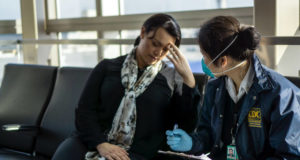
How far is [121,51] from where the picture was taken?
4.24 meters

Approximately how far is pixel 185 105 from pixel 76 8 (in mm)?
2940

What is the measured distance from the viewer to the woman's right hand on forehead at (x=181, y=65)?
1928 mm

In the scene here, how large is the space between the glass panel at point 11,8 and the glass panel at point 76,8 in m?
0.63

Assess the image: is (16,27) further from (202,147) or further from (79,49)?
(202,147)

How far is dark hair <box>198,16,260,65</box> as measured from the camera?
1.42 m

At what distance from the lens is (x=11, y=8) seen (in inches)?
194

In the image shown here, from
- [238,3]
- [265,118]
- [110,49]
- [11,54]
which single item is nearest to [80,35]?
[110,49]

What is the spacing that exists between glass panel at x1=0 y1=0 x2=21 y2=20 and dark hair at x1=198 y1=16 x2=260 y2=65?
4.05 m

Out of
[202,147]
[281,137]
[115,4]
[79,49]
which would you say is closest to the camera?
[281,137]

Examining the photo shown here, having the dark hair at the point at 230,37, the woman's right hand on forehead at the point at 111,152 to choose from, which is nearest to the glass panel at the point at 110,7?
the woman's right hand on forehead at the point at 111,152

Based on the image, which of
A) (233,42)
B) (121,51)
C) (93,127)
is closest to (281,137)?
(233,42)

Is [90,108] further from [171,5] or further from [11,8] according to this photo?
[11,8]

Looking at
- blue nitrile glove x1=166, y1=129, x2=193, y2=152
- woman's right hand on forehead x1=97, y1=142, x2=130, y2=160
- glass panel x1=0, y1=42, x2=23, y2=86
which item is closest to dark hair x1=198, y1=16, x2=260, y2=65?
blue nitrile glove x1=166, y1=129, x2=193, y2=152

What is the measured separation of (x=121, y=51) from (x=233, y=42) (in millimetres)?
2896
